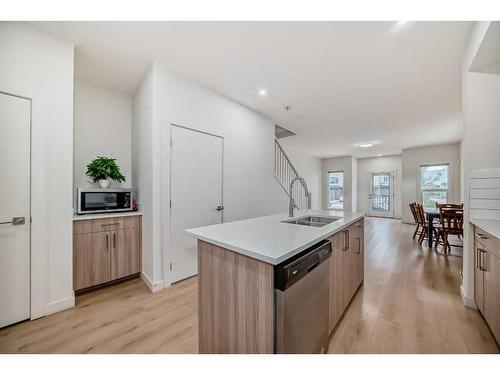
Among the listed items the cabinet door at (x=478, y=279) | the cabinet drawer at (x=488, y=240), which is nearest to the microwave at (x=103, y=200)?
the cabinet drawer at (x=488, y=240)

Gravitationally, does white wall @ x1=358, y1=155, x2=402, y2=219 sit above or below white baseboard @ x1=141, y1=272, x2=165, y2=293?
above

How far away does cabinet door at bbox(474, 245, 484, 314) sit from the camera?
1791 millimetres

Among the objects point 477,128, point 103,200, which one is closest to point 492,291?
point 477,128

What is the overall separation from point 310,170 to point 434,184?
13.2ft

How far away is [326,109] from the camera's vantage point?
3.84 meters

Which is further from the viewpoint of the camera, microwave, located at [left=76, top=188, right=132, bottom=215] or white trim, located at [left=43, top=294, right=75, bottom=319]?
microwave, located at [left=76, top=188, right=132, bottom=215]

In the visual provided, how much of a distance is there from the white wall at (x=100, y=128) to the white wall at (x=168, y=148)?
7.9 inches

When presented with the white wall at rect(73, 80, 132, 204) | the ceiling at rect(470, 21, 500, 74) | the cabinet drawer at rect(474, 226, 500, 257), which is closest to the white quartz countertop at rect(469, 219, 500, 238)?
the cabinet drawer at rect(474, 226, 500, 257)

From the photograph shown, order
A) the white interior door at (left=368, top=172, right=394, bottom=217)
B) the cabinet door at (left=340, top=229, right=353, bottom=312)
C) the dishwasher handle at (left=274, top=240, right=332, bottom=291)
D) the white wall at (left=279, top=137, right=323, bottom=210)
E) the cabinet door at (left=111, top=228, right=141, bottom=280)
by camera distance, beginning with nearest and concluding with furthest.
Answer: the dishwasher handle at (left=274, top=240, right=332, bottom=291)
the cabinet door at (left=340, top=229, right=353, bottom=312)
the cabinet door at (left=111, top=228, right=141, bottom=280)
the white wall at (left=279, top=137, right=323, bottom=210)
the white interior door at (left=368, top=172, right=394, bottom=217)

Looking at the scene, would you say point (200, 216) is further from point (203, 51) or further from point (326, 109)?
point (326, 109)

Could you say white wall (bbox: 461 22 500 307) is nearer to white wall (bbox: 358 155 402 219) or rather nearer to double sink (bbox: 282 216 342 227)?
double sink (bbox: 282 216 342 227)

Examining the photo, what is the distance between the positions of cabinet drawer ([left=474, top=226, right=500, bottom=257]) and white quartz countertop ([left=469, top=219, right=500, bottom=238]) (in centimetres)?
3

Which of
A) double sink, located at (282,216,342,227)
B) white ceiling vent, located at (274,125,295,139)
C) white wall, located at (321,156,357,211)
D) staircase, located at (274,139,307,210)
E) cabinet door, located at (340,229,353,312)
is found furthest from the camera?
white wall, located at (321,156,357,211)
